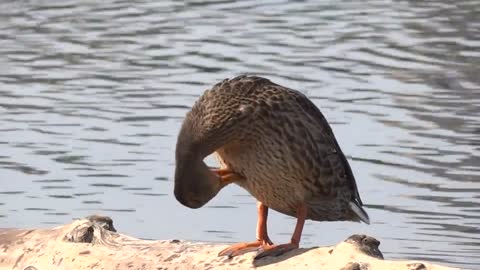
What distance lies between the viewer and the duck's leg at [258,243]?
23.0 ft

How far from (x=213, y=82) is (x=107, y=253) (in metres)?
6.92

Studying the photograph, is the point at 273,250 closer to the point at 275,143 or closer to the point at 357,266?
the point at 275,143

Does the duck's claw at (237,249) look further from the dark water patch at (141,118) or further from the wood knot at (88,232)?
the dark water patch at (141,118)

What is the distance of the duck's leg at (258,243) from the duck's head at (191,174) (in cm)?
28

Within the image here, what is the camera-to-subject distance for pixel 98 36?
1641cm

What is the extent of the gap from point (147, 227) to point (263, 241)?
2.51m

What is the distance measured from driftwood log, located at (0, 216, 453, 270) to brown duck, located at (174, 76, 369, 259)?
0.08 metres

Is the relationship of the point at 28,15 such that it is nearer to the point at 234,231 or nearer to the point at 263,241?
the point at 234,231

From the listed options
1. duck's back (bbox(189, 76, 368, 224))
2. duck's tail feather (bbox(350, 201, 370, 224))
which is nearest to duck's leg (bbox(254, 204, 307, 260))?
duck's back (bbox(189, 76, 368, 224))

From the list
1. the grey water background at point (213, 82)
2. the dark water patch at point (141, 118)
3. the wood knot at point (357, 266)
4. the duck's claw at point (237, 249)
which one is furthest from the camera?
the dark water patch at point (141, 118)

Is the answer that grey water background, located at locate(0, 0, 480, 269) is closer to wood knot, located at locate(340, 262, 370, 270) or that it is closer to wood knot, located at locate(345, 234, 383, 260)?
wood knot, located at locate(345, 234, 383, 260)

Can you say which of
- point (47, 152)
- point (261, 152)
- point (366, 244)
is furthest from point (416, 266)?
point (47, 152)

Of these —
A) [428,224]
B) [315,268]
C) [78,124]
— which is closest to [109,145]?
[78,124]

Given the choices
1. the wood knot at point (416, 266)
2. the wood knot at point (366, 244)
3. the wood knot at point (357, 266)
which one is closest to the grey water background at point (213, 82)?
the wood knot at point (366, 244)
